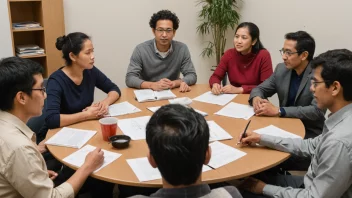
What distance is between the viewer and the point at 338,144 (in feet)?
4.93

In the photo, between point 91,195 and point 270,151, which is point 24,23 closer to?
point 91,195

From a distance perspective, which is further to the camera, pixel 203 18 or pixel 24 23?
pixel 203 18

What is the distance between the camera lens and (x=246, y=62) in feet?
10.4

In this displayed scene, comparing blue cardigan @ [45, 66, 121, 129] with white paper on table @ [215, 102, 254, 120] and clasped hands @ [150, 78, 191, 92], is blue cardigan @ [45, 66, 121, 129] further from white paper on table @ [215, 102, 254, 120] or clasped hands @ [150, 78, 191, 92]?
white paper on table @ [215, 102, 254, 120]

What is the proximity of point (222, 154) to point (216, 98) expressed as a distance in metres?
0.95

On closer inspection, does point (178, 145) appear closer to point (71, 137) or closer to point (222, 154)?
point (222, 154)

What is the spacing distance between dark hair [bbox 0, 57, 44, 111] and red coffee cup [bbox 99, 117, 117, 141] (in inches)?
18.0

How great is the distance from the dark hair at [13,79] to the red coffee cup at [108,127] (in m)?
0.46

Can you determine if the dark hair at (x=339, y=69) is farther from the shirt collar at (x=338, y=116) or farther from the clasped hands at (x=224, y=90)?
the clasped hands at (x=224, y=90)

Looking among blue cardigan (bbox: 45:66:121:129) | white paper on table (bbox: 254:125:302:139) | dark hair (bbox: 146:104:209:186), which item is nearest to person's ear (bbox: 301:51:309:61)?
white paper on table (bbox: 254:125:302:139)

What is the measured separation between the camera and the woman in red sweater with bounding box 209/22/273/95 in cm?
309

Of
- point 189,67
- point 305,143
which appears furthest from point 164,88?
point 305,143

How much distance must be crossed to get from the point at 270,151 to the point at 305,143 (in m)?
0.23

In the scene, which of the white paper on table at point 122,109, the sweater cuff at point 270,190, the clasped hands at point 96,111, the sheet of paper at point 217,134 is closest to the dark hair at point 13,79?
the clasped hands at point 96,111
